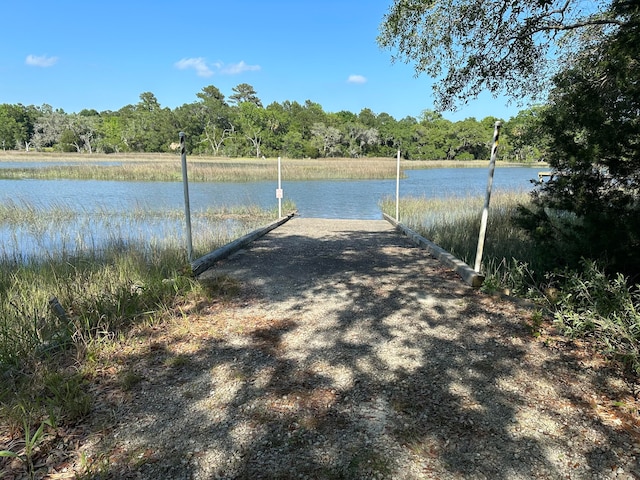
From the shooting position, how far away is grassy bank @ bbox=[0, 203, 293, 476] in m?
2.21

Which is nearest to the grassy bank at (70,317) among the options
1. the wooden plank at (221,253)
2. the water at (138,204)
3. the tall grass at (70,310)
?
the tall grass at (70,310)

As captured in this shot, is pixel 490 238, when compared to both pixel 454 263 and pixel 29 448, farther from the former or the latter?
pixel 29 448

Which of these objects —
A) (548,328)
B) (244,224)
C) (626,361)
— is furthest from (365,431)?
(244,224)

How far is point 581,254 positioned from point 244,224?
8829 millimetres

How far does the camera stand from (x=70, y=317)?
3670mm

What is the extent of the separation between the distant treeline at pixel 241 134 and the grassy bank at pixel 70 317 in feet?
210

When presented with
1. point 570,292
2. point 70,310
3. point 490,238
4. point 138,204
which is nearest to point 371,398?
point 570,292

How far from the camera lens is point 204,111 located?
243 feet

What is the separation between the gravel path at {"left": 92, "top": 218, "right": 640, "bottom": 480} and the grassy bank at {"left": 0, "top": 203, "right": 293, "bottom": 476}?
0.32 m

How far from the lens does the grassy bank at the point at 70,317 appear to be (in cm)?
221

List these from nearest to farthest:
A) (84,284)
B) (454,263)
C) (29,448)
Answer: (29,448)
(84,284)
(454,263)

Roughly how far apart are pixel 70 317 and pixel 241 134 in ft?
237

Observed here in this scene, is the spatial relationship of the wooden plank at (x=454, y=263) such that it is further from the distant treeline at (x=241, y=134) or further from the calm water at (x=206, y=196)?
the distant treeline at (x=241, y=134)

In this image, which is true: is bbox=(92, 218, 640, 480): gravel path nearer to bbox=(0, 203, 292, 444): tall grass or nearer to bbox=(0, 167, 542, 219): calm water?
bbox=(0, 203, 292, 444): tall grass
